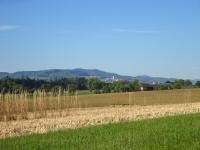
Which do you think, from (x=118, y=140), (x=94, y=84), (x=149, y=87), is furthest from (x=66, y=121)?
(x=94, y=84)

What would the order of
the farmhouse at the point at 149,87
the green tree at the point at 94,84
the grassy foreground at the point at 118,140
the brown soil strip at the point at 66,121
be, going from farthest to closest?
1. the green tree at the point at 94,84
2. the farmhouse at the point at 149,87
3. the brown soil strip at the point at 66,121
4. the grassy foreground at the point at 118,140

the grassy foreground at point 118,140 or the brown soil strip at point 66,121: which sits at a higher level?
the grassy foreground at point 118,140

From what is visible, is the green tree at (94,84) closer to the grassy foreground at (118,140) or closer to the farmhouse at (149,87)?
the farmhouse at (149,87)

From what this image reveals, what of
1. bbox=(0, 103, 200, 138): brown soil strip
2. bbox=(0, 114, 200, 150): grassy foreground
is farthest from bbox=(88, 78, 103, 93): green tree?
bbox=(0, 114, 200, 150): grassy foreground

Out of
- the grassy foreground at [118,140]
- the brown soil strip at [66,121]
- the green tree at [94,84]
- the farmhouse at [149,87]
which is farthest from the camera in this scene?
the green tree at [94,84]

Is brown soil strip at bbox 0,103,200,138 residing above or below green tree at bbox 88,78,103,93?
below

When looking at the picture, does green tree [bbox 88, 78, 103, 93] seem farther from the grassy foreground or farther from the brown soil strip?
the grassy foreground

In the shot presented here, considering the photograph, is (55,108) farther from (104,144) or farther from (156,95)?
(156,95)

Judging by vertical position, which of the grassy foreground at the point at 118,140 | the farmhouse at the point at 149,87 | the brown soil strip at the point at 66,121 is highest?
the farmhouse at the point at 149,87

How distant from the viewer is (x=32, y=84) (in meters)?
80.6

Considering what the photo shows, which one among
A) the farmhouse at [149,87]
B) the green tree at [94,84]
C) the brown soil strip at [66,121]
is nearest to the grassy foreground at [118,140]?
the brown soil strip at [66,121]

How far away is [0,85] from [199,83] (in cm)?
5056

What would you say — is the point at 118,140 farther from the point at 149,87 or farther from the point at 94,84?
the point at 94,84

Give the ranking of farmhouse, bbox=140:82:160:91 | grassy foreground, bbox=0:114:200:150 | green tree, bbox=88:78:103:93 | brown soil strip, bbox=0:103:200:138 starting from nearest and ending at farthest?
grassy foreground, bbox=0:114:200:150 → brown soil strip, bbox=0:103:200:138 → farmhouse, bbox=140:82:160:91 → green tree, bbox=88:78:103:93
